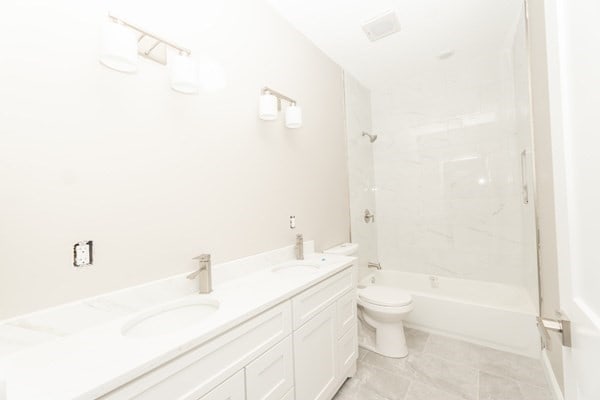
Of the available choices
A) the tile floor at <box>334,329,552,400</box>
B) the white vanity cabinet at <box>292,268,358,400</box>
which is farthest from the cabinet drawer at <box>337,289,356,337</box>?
the tile floor at <box>334,329,552,400</box>

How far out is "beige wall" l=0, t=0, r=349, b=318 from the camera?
0.81m

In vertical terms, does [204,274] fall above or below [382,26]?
below

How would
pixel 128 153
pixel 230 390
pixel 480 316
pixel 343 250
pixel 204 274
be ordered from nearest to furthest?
pixel 230 390, pixel 128 153, pixel 204 274, pixel 480 316, pixel 343 250

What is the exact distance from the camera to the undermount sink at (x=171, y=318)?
3.13 ft

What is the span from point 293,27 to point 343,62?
0.73 metres

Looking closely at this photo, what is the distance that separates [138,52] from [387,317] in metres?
2.23

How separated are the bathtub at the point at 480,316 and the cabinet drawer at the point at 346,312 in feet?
1.99

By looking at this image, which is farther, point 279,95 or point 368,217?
point 368,217

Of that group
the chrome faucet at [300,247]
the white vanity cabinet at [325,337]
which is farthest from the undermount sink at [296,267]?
the white vanity cabinet at [325,337]

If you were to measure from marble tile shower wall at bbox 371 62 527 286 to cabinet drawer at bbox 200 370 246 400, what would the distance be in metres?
2.53

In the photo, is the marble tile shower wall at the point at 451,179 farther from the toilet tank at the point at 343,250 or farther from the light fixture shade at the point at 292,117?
the light fixture shade at the point at 292,117

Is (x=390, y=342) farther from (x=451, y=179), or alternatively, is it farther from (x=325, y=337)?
(x=451, y=179)

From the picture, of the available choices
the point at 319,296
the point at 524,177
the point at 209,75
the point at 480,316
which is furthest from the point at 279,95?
the point at 480,316

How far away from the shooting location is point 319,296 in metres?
1.39
